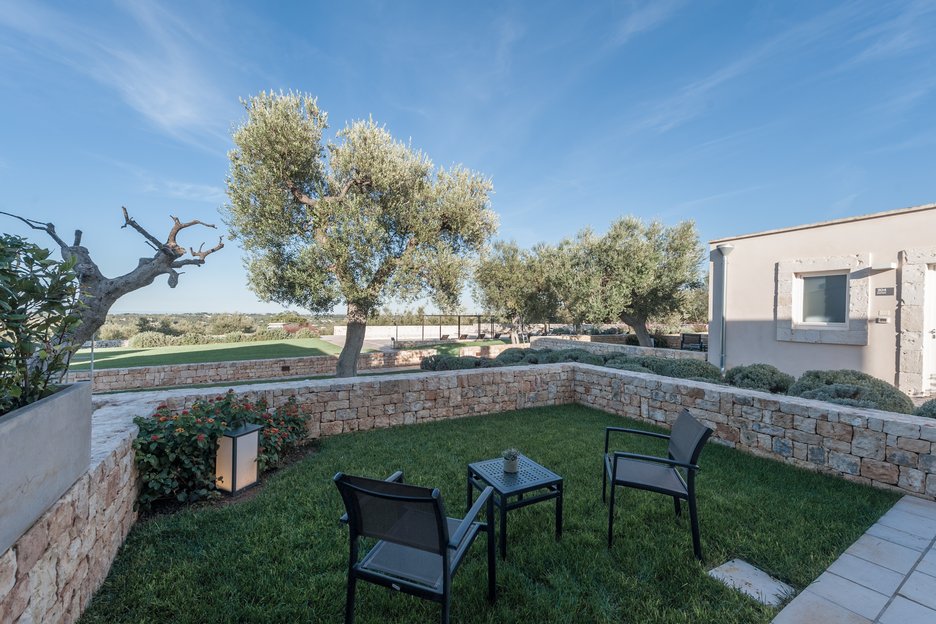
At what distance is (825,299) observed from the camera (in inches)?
334

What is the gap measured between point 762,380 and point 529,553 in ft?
19.0

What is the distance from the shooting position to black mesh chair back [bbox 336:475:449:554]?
5.20ft

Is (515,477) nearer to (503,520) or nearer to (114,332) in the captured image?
(503,520)

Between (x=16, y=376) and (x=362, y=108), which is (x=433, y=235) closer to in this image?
(x=362, y=108)

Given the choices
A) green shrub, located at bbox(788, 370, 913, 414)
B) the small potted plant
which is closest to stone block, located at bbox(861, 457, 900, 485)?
green shrub, located at bbox(788, 370, 913, 414)

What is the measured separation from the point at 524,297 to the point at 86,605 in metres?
17.2

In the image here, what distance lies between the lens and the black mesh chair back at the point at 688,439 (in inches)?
101

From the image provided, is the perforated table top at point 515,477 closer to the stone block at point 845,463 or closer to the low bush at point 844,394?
the stone block at point 845,463

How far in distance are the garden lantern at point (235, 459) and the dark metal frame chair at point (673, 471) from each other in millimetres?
3169

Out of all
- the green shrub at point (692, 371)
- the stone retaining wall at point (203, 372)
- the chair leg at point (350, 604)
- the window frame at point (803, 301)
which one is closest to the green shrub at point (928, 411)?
the green shrub at point (692, 371)

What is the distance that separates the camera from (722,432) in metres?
4.84

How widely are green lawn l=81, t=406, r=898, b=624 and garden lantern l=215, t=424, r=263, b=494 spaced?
210mm

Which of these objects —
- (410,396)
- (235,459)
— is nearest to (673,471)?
(235,459)

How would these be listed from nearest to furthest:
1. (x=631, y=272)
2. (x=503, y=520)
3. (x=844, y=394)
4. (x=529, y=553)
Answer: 1. (x=503, y=520)
2. (x=529, y=553)
3. (x=844, y=394)
4. (x=631, y=272)
